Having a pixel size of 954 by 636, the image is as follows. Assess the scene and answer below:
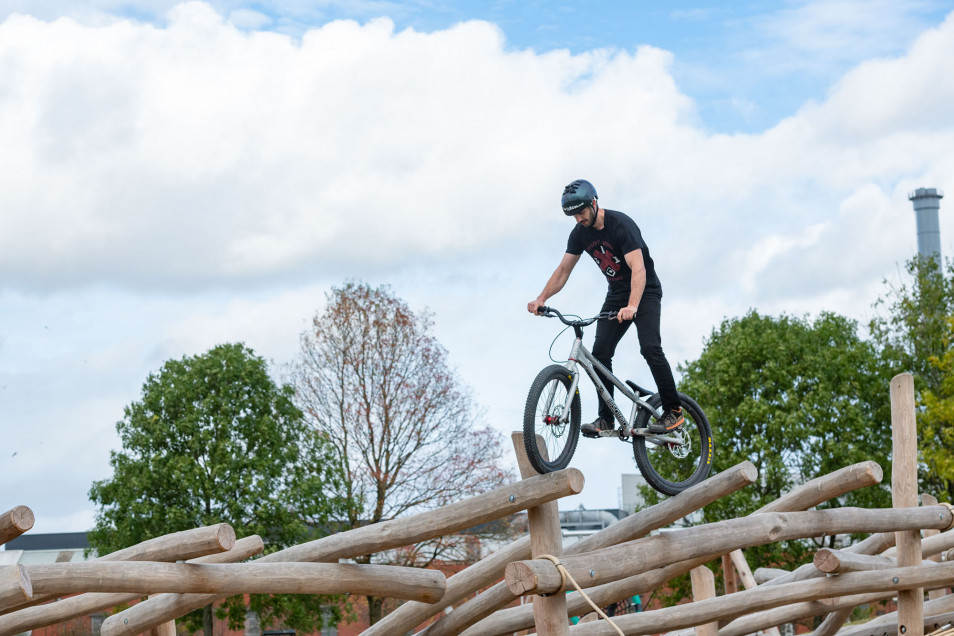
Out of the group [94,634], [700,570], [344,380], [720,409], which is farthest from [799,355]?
[94,634]

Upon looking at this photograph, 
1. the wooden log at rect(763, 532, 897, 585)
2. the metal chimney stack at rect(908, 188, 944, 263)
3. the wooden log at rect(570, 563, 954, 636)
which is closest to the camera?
the wooden log at rect(570, 563, 954, 636)

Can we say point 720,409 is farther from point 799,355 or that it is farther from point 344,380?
point 344,380

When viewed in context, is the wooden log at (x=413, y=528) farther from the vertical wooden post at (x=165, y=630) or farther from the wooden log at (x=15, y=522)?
the wooden log at (x=15, y=522)

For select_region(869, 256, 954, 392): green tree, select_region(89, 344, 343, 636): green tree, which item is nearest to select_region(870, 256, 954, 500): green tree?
select_region(869, 256, 954, 392): green tree

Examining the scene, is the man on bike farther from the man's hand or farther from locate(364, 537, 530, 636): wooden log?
locate(364, 537, 530, 636): wooden log

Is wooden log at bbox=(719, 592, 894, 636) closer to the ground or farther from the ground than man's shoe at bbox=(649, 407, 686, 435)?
closer to the ground

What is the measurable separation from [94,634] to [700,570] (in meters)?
30.0

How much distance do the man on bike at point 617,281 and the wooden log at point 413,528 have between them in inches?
38.2

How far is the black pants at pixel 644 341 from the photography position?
7.84m

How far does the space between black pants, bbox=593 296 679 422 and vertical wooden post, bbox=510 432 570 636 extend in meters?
0.95

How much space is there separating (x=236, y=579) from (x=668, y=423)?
3491mm

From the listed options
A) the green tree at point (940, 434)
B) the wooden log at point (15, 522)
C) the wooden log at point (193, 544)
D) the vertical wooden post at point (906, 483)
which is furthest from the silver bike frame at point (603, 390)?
the green tree at point (940, 434)

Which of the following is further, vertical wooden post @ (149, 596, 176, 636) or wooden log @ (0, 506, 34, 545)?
vertical wooden post @ (149, 596, 176, 636)

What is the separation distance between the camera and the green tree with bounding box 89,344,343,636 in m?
26.4
